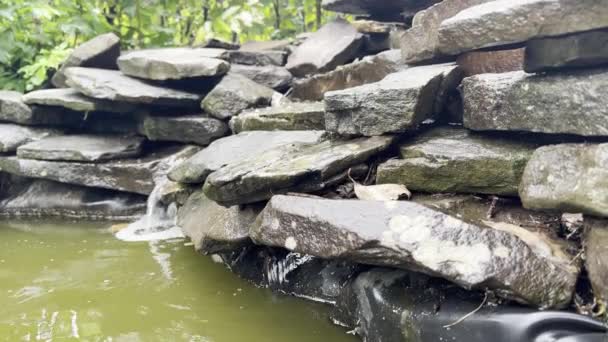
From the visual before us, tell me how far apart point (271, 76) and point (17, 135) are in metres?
3.01

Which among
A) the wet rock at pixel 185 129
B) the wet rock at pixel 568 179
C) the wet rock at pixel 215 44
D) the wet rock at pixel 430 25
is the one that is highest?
the wet rock at pixel 430 25

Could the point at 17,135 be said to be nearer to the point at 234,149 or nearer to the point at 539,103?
the point at 234,149

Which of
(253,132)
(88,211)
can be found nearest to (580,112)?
(253,132)

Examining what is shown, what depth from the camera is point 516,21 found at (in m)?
2.26

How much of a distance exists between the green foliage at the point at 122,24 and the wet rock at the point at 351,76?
244cm

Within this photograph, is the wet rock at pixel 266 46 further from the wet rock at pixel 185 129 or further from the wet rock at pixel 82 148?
the wet rock at pixel 82 148

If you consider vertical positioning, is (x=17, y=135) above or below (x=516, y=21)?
below

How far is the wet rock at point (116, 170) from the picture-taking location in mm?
4957

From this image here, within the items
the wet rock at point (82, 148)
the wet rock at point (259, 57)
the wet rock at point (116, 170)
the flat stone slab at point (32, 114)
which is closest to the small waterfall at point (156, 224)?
the wet rock at point (116, 170)

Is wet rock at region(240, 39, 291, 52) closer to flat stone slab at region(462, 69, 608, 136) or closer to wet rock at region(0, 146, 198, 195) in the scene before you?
wet rock at region(0, 146, 198, 195)

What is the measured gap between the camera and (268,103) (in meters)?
5.05

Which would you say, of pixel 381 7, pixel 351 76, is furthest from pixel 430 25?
pixel 381 7

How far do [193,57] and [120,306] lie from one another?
3.10 metres

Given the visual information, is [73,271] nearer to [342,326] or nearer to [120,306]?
[120,306]
